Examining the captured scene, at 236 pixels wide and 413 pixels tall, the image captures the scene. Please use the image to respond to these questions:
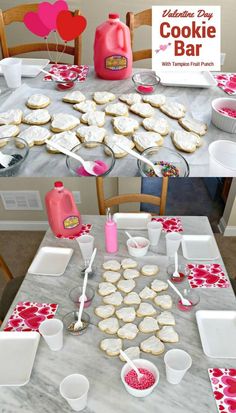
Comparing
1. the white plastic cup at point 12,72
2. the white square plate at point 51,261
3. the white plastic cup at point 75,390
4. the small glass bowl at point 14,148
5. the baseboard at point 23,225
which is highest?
the white plastic cup at point 12,72

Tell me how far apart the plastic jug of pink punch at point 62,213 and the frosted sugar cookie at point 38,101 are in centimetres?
41

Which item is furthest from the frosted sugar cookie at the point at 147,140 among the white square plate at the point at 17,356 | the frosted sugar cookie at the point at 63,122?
the white square plate at the point at 17,356

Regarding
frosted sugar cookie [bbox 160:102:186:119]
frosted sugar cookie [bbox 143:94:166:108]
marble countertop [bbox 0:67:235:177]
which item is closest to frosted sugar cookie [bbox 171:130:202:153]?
marble countertop [bbox 0:67:235:177]

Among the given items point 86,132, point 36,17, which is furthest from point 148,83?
point 36,17

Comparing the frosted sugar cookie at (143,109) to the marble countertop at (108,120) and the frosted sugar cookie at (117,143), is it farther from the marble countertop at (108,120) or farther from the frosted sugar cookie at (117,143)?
the frosted sugar cookie at (117,143)

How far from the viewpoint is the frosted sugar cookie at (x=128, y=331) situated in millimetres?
877

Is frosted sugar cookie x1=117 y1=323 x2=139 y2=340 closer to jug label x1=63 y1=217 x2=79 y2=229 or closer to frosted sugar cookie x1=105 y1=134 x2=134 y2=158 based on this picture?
jug label x1=63 y1=217 x2=79 y2=229

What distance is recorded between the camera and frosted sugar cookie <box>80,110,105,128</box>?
1262 millimetres

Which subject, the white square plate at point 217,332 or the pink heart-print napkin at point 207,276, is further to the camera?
the pink heart-print napkin at point 207,276

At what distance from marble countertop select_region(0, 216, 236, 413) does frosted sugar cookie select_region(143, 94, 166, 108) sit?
75cm

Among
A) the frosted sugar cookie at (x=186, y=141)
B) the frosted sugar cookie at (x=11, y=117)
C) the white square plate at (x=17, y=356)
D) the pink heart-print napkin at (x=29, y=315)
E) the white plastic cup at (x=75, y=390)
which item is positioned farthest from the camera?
the frosted sugar cookie at (x=11, y=117)

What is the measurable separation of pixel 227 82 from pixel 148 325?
3.85ft

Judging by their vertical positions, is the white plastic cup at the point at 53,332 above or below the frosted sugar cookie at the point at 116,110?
below

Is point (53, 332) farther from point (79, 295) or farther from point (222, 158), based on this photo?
point (222, 158)
